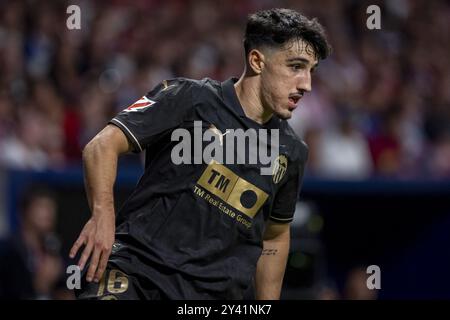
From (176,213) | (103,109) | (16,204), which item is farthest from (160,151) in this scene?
(103,109)

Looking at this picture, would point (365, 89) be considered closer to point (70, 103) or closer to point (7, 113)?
point (70, 103)

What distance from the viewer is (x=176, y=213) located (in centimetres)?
429

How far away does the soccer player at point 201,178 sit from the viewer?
417cm

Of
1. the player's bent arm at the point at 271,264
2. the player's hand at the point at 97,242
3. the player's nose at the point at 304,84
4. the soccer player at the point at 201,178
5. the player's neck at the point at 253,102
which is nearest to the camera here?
the player's hand at the point at 97,242

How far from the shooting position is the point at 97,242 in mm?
3912

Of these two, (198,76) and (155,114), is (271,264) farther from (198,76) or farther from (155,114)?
(198,76)

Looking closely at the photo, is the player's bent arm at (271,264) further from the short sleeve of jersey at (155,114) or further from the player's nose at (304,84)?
the short sleeve of jersey at (155,114)

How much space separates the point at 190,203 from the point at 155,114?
42 cm

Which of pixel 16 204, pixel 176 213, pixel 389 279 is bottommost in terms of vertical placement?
pixel 389 279

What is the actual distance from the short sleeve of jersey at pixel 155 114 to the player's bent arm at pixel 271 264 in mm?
877

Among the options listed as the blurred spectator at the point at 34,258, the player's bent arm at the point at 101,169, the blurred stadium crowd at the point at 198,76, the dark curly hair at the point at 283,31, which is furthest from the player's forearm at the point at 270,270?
the blurred stadium crowd at the point at 198,76

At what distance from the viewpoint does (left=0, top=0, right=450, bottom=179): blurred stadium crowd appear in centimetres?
844

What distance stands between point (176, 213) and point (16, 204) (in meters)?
3.79
